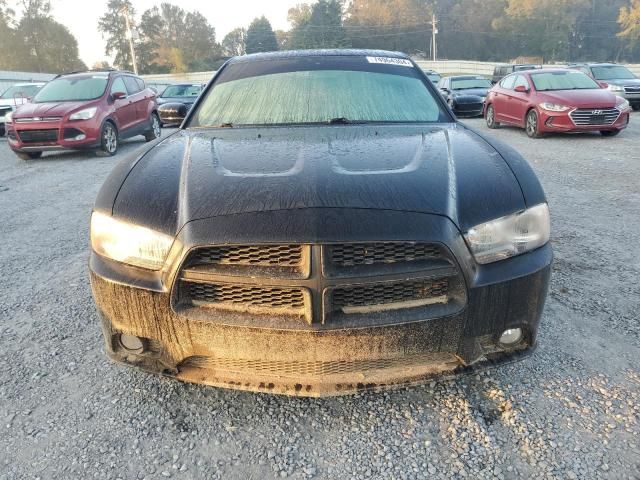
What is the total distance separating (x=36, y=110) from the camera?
8.71m

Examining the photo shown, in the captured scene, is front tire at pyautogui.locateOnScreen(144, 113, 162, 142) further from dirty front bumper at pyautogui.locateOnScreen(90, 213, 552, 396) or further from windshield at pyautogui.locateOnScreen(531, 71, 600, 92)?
dirty front bumper at pyautogui.locateOnScreen(90, 213, 552, 396)

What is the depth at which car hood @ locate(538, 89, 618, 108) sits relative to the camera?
917 cm

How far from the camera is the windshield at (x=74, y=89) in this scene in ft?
30.0

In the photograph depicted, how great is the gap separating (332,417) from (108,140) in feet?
29.0

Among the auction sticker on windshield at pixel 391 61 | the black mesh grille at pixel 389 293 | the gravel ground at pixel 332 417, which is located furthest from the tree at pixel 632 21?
the black mesh grille at pixel 389 293

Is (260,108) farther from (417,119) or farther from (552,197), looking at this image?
(552,197)

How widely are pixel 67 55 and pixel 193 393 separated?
2609 inches

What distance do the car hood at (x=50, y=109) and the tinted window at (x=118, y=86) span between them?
91 cm

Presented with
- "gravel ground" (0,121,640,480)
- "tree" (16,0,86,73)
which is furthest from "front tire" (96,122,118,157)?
"tree" (16,0,86,73)

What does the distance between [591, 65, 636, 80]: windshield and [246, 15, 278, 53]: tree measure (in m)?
71.8

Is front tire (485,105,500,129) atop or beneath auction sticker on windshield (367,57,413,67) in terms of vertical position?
beneath

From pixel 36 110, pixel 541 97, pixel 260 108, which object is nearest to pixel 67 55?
pixel 36 110

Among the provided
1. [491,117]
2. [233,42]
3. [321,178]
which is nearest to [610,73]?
[491,117]

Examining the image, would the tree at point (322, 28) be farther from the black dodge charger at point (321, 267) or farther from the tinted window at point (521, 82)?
the black dodge charger at point (321, 267)
